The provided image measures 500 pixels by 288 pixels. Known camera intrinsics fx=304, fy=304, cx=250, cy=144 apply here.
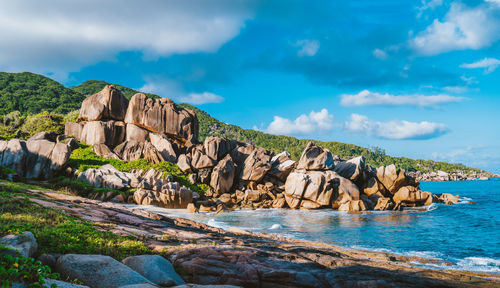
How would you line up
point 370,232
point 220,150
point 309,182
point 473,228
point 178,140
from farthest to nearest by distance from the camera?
point 178,140
point 220,150
point 309,182
point 473,228
point 370,232

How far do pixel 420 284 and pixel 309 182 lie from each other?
33454 mm

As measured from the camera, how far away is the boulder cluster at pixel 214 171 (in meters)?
40.3

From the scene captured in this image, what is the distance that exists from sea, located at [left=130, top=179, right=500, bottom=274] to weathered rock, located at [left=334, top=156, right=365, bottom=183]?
28.3 ft

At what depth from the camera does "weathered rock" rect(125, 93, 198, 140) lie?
52.3m

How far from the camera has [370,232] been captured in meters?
27.2

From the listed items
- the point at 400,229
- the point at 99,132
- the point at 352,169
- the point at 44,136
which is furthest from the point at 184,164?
the point at 400,229

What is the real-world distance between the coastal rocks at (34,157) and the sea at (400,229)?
13315 millimetres

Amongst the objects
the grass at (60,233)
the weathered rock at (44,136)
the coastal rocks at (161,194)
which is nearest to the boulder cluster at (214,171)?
the coastal rocks at (161,194)

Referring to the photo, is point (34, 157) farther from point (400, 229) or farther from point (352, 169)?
point (352, 169)

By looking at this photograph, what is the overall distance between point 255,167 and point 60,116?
142 feet

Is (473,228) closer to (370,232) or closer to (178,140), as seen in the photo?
(370,232)

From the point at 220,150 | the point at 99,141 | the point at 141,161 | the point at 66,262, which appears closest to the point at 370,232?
the point at 66,262

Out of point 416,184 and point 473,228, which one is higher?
point 416,184

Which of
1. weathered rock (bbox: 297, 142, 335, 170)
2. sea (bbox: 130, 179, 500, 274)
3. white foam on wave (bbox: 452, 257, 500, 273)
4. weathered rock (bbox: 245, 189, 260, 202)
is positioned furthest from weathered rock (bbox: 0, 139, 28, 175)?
white foam on wave (bbox: 452, 257, 500, 273)
